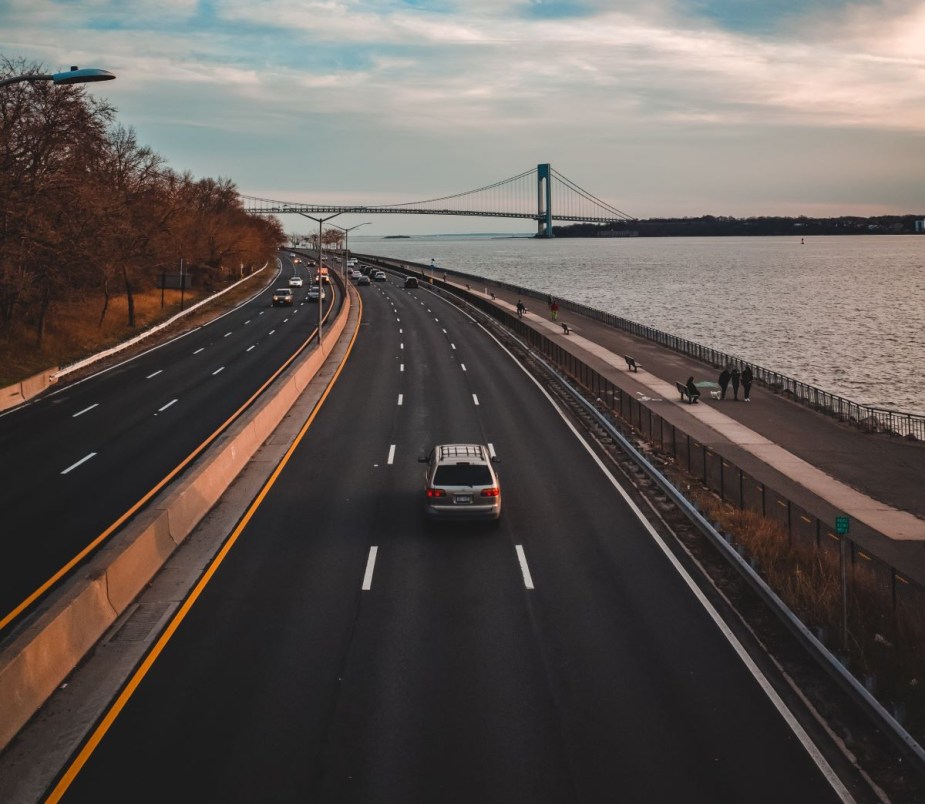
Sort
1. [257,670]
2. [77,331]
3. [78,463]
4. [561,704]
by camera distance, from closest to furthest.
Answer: [561,704]
[257,670]
[78,463]
[77,331]

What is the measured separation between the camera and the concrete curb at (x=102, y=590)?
10836mm

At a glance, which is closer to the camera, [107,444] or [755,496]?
[755,496]

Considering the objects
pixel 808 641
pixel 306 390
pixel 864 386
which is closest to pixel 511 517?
pixel 808 641

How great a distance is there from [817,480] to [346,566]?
1743 centimetres

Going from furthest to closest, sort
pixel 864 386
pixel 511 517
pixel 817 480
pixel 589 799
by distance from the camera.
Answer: pixel 864 386 < pixel 817 480 < pixel 511 517 < pixel 589 799

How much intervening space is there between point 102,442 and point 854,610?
22887mm

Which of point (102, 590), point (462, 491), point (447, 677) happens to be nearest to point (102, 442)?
point (462, 491)

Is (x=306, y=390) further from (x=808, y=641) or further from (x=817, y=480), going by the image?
(x=808, y=641)

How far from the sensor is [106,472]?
949 inches

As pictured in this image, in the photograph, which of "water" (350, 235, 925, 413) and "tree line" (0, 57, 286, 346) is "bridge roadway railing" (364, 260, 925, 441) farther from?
"tree line" (0, 57, 286, 346)

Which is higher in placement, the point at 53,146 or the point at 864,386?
the point at 53,146

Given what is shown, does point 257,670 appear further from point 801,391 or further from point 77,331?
point 77,331

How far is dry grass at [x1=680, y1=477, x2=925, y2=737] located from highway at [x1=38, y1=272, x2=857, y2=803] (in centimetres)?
142

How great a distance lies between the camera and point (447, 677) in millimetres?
12188
